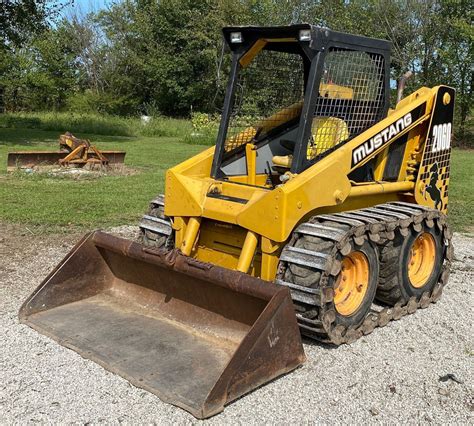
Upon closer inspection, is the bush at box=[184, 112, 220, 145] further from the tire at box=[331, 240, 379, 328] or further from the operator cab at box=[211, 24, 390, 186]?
the tire at box=[331, 240, 379, 328]

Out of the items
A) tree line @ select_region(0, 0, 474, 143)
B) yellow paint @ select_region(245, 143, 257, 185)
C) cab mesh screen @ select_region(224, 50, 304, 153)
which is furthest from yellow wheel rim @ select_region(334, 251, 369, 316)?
tree line @ select_region(0, 0, 474, 143)

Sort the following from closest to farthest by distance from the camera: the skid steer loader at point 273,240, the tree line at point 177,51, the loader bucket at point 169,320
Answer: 1. the loader bucket at point 169,320
2. the skid steer loader at point 273,240
3. the tree line at point 177,51

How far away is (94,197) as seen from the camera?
1011 centimetres

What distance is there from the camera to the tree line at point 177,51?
28.5 m

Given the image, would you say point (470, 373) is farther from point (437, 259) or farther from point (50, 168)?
point (50, 168)

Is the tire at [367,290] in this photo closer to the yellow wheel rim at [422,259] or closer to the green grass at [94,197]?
the yellow wheel rim at [422,259]

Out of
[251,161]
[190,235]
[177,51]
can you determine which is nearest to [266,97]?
[251,161]

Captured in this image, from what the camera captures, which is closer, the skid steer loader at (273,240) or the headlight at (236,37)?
the skid steer loader at (273,240)

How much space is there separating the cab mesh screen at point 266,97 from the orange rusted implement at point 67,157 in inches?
333

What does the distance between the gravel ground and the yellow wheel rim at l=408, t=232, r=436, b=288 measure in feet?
1.55

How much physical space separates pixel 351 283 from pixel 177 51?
37512 mm

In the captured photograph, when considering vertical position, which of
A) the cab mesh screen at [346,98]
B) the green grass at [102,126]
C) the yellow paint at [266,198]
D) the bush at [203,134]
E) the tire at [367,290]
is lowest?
the green grass at [102,126]

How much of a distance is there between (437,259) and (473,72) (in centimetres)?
2407

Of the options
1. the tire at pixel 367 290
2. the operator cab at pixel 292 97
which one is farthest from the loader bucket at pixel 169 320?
the operator cab at pixel 292 97
